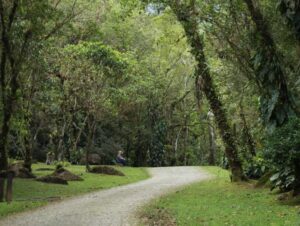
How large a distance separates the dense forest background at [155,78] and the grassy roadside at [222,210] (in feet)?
3.83

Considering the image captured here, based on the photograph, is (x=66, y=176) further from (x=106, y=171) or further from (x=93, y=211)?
(x=93, y=211)

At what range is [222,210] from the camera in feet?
41.9

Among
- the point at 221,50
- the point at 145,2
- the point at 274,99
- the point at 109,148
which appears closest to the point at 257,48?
the point at 274,99

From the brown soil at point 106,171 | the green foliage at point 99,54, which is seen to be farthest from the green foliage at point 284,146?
the brown soil at point 106,171

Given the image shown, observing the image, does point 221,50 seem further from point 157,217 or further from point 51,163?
point 51,163

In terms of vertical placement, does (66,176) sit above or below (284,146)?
below

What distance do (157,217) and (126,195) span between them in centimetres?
533

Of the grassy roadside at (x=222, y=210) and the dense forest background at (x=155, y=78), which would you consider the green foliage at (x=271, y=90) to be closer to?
the dense forest background at (x=155, y=78)

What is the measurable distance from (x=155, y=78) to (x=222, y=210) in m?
29.8

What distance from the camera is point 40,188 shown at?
1961cm

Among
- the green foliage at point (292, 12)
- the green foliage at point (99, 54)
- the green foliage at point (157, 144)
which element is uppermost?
the green foliage at point (99, 54)

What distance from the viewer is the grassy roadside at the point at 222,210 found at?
34.8ft

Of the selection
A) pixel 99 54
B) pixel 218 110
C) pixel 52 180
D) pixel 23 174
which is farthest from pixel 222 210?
pixel 99 54

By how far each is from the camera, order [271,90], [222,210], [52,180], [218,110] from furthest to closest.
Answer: [52,180] → [218,110] → [271,90] → [222,210]
